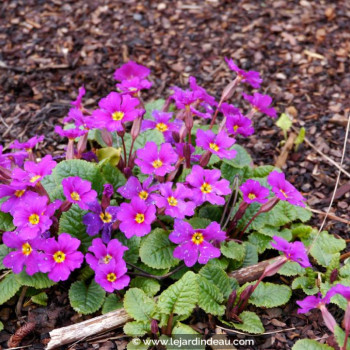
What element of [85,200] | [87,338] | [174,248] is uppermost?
[85,200]

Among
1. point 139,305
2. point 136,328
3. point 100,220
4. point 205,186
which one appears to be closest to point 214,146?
point 205,186

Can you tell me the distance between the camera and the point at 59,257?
294 centimetres

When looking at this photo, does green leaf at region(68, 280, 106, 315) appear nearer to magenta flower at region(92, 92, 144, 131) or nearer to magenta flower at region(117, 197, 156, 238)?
magenta flower at region(117, 197, 156, 238)

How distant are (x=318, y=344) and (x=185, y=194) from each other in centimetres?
103

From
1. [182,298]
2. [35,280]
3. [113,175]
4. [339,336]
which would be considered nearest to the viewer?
[339,336]

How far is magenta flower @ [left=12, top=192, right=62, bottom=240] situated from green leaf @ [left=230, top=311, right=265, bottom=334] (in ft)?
3.81

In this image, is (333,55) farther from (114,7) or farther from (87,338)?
(87,338)

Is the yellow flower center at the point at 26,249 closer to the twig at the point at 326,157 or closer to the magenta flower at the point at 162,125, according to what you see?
the magenta flower at the point at 162,125

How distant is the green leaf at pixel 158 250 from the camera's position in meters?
3.08

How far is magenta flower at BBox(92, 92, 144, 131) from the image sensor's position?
125 inches

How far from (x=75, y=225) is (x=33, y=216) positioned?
0.33m

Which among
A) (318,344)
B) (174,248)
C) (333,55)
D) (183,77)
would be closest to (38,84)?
(183,77)

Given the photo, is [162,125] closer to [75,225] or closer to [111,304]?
[75,225]

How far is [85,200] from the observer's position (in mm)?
2979
